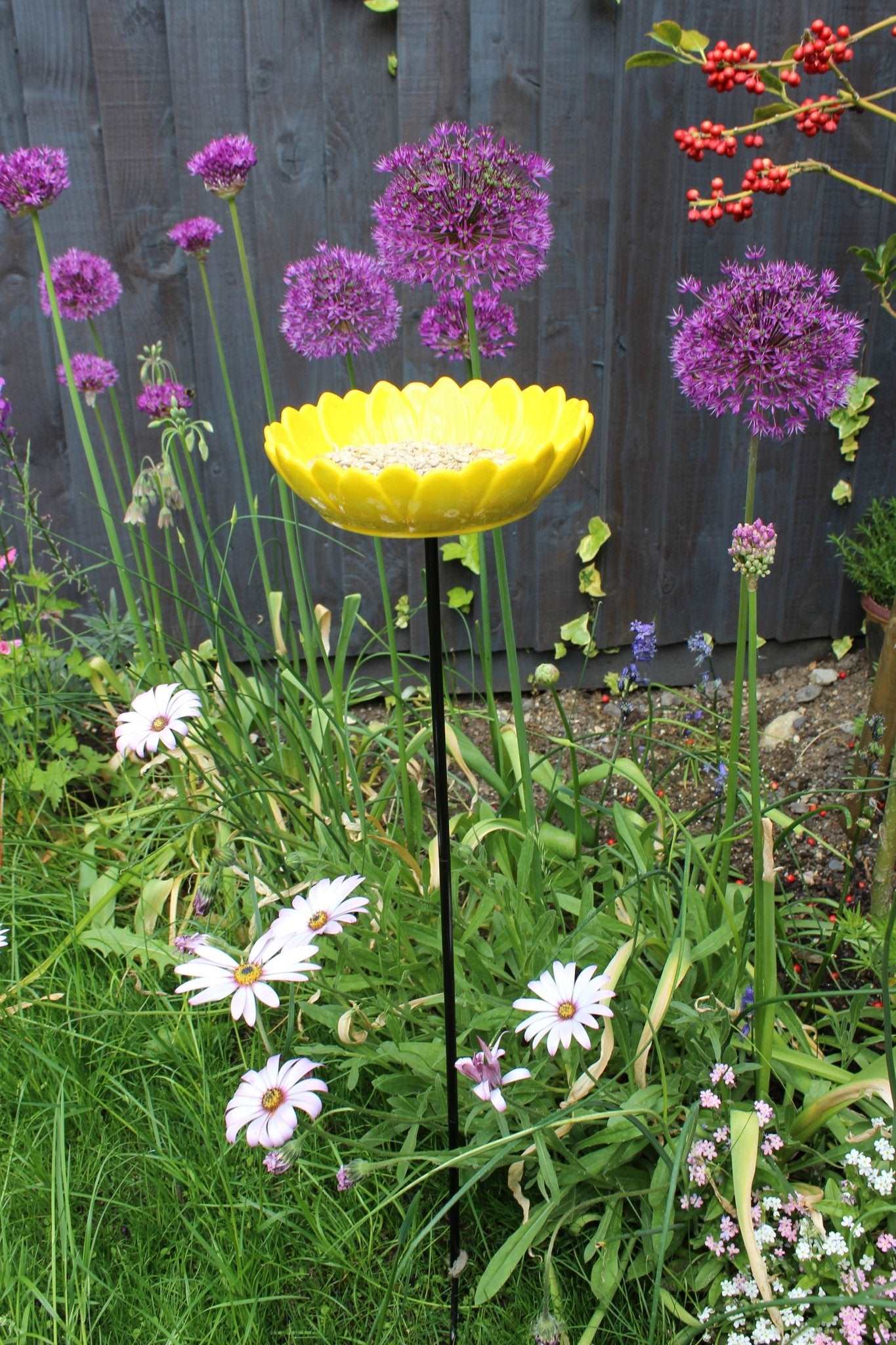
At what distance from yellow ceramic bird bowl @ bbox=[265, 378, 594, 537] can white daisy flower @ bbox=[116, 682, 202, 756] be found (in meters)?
0.45

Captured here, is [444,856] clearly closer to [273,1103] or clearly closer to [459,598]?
[273,1103]

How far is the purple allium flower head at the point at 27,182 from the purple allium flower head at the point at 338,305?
1.79 ft

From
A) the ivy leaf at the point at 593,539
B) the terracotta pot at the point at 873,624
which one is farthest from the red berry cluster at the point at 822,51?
the terracotta pot at the point at 873,624

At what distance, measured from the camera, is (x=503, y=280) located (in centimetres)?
171

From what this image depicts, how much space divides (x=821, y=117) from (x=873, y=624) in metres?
2.05

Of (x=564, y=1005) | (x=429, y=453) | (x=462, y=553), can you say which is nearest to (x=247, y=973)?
(x=564, y=1005)

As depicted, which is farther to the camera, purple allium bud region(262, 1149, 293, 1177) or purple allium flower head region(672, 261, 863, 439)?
purple allium flower head region(672, 261, 863, 439)

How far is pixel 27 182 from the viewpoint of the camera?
2.04 metres

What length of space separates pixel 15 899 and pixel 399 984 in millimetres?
821

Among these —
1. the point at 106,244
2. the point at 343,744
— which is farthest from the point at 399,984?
the point at 106,244

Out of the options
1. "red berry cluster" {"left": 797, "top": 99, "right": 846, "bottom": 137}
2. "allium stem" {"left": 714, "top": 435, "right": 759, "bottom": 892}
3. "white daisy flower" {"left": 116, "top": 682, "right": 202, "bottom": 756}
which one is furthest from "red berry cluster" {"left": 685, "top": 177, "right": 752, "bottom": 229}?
"white daisy flower" {"left": 116, "top": 682, "right": 202, "bottom": 756}

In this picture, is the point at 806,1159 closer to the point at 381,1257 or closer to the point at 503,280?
the point at 381,1257

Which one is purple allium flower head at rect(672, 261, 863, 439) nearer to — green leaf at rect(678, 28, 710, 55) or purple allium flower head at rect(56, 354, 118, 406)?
green leaf at rect(678, 28, 710, 55)

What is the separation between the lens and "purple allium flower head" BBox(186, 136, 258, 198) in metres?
2.06
